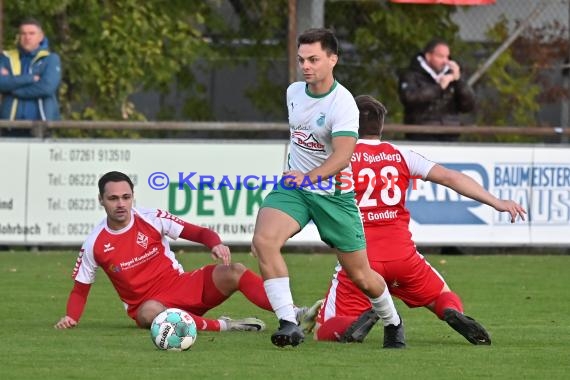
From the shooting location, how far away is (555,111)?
→ 66.8 ft

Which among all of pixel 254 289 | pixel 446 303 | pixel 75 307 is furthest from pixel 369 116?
pixel 75 307

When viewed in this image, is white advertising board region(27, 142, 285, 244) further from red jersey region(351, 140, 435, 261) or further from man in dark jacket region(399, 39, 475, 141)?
red jersey region(351, 140, 435, 261)

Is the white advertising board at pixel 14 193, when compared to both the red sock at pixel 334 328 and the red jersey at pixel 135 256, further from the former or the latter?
the red sock at pixel 334 328

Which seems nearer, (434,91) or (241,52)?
(434,91)

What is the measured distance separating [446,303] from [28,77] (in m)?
7.86

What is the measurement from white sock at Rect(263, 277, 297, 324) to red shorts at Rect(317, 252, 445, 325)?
1047 mm

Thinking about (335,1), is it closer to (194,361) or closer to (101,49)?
(101,49)

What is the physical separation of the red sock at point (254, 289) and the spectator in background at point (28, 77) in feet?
22.3

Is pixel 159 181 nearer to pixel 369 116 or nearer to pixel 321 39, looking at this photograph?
pixel 369 116

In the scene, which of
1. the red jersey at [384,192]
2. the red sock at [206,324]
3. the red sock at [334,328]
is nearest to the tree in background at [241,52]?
the red sock at [206,324]

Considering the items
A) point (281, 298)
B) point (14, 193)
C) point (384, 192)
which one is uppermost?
point (384, 192)

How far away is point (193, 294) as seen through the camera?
9.77 metres

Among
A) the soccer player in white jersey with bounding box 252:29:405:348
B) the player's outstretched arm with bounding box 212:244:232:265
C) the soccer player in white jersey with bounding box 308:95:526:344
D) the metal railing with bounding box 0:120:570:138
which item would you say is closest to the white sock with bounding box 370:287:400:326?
the soccer player in white jersey with bounding box 252:29:405:348

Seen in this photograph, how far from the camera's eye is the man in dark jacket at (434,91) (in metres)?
16.2
